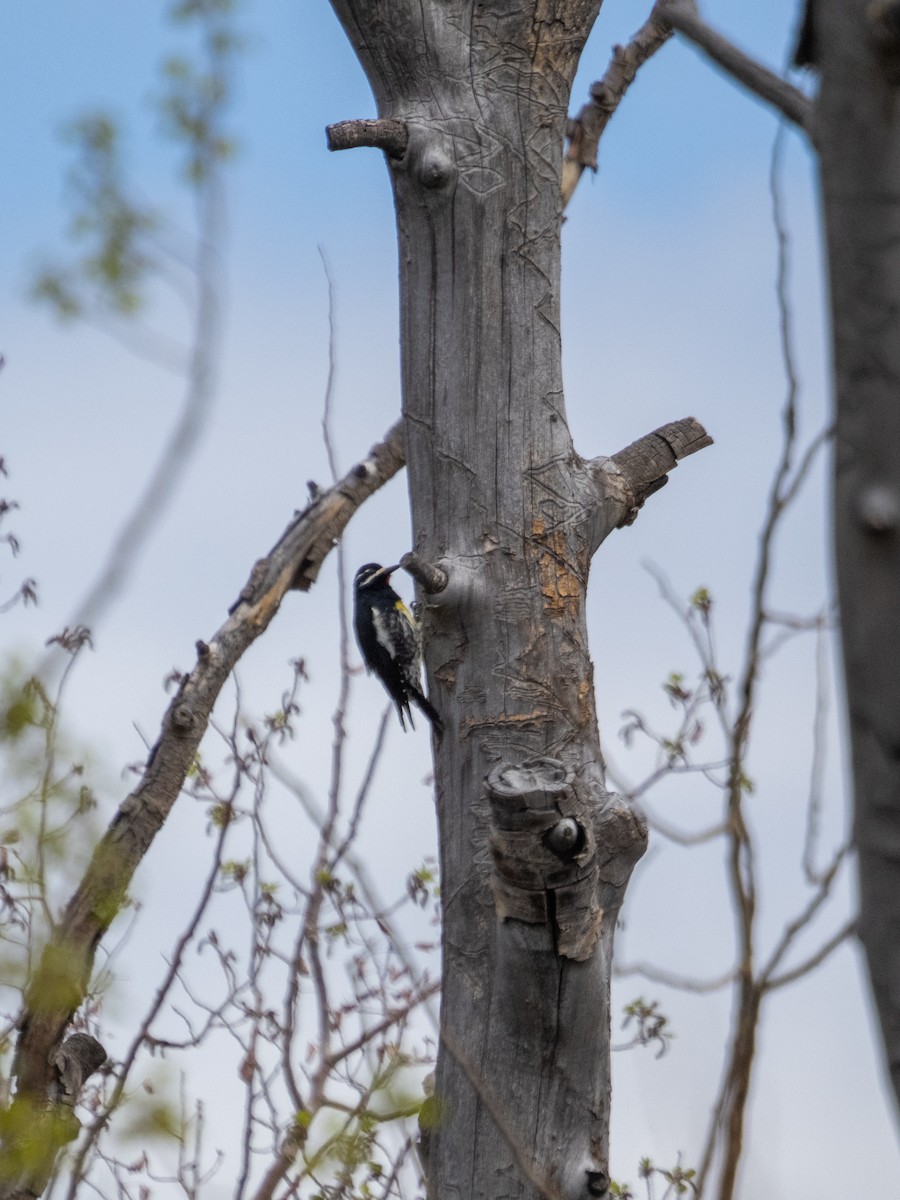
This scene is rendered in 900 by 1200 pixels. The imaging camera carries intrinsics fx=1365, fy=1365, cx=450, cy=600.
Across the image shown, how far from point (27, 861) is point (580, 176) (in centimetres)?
436

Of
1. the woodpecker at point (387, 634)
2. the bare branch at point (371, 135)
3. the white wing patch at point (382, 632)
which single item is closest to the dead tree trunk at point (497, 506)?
the bare branch at point (371, 135)

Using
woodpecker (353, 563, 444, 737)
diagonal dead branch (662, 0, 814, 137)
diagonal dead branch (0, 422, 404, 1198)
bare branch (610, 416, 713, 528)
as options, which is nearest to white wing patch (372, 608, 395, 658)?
woodpecker (353, 563, 444, 737)

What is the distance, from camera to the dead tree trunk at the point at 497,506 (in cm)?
306

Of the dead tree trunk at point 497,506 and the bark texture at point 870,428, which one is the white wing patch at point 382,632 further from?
the bark texture at point 870,428

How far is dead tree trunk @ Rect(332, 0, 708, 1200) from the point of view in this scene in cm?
306

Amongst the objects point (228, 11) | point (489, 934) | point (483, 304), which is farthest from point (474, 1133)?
point (228, 11)

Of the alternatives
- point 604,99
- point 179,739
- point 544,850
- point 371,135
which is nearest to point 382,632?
point 179,739

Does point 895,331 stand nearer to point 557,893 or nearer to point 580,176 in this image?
point 557,893

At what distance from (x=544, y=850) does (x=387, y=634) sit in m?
3.90

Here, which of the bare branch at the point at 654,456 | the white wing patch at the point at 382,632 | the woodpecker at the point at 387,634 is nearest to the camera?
the bare branch at the point at 654,456

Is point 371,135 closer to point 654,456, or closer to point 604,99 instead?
point 654,456

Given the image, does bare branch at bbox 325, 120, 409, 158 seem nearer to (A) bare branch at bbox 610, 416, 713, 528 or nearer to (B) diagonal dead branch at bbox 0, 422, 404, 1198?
(A) bare branch at bbox 610, 416, 713, 528

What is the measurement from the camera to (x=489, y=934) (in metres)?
3.20

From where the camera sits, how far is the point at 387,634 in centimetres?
648
